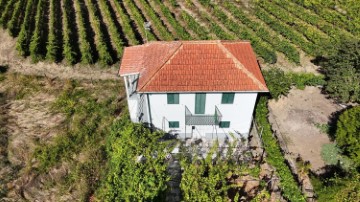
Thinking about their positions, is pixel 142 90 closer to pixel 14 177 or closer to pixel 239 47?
pixel 239 47

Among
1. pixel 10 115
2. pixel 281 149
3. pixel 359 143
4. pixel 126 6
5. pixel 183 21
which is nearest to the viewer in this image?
pixel 359 143

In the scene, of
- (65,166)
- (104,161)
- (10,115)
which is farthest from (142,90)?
(10,115)

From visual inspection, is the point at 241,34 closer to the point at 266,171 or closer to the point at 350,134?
the point at 350,134

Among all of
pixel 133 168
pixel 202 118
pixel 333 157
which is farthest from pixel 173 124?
pixel 333 157

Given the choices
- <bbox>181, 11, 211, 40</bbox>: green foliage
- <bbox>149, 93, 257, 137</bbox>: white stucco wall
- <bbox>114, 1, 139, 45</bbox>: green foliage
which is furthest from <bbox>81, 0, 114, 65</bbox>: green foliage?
<bbox>149, 93, 257, 137</bbox>: white stucco wall

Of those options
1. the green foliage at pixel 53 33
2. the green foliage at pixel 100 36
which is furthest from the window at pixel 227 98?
the green foliage at pixel 53 33
